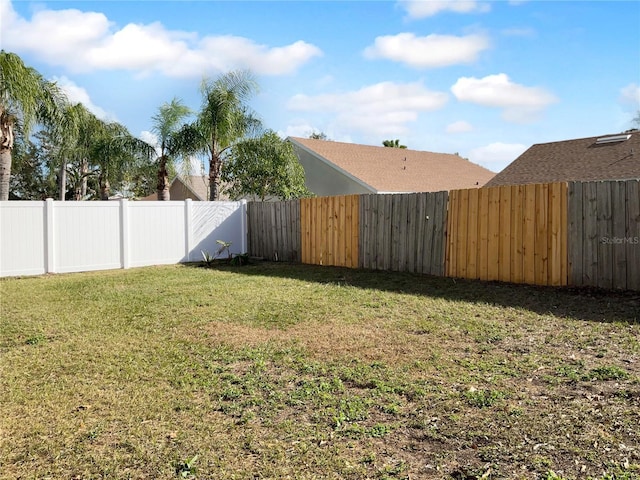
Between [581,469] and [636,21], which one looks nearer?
[581,469]

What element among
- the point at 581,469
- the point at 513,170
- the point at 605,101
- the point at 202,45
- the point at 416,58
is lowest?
the point at 581,469

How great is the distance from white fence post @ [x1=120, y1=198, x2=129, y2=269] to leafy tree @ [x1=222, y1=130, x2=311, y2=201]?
522 cm

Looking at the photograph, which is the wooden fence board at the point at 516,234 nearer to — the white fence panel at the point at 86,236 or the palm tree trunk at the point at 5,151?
the white fence panel at the point at 86,236

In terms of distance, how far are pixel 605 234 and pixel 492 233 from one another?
1713 mm

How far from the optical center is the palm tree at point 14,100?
10539 millimetres

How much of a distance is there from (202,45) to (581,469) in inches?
479

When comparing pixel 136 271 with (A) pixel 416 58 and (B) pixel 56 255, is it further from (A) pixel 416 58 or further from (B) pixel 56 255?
(A) pixel 416 58

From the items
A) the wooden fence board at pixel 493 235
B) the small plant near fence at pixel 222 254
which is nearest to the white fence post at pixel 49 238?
the small plant near fence at pixel 222 254

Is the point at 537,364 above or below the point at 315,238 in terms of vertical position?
below

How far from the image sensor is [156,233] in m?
11.8

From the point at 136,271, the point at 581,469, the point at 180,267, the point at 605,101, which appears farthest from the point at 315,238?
the point at 581,469

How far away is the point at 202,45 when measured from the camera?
12.1m

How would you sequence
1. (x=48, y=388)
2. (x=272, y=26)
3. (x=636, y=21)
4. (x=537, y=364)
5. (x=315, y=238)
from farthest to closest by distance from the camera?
(x=315, y=238) → (x=272, y=26) → (x=636, y=21) → (x=537, y=364) → (x=48, y=388)

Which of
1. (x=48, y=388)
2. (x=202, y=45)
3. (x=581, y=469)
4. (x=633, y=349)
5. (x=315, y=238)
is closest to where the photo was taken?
(x=581, y=469)
